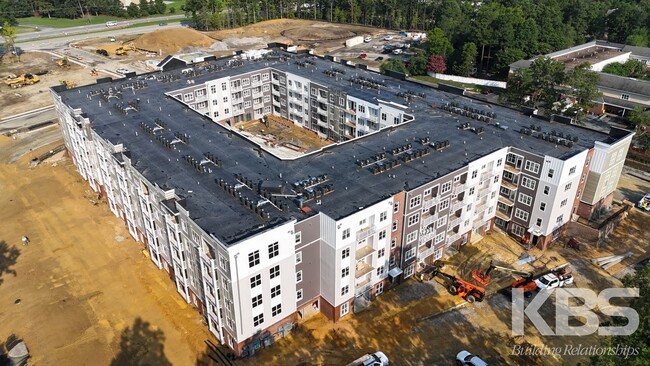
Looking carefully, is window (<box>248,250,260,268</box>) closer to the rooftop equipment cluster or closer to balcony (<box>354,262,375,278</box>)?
balcony (<box>354,262,375,278</box>)

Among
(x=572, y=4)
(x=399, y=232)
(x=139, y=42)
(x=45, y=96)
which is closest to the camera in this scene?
(x=399, y=232)

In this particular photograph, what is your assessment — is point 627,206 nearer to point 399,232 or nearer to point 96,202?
point 399,232

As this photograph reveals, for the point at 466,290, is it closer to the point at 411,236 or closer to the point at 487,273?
the point at 487,273

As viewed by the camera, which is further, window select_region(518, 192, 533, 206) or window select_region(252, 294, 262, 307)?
window select_region(518, 192, 533, 206)

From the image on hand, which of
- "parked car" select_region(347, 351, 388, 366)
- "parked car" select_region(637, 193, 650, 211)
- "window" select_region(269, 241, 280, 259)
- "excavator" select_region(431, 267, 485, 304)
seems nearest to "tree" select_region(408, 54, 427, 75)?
"parked car" select_region(637, 193, 650, 211)

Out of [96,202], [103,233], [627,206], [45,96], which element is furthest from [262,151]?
[45,96]

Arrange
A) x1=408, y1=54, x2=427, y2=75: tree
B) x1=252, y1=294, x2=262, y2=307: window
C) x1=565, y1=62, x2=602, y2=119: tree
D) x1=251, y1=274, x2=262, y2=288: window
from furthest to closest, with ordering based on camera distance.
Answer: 1. x1=408, y1=54, x2=427, y2=75: tree
2. x1=565, y1=62, x2=602, y2=119: tree
3. x1=252, y1=294, x2=262, y2=307: window
4. x1=251, y1=274, x2=262, y2=288: window

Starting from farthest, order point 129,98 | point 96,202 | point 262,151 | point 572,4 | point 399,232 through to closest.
A: point 572,4, point 129,98, point 96,202, point 262,151, point 399,232
